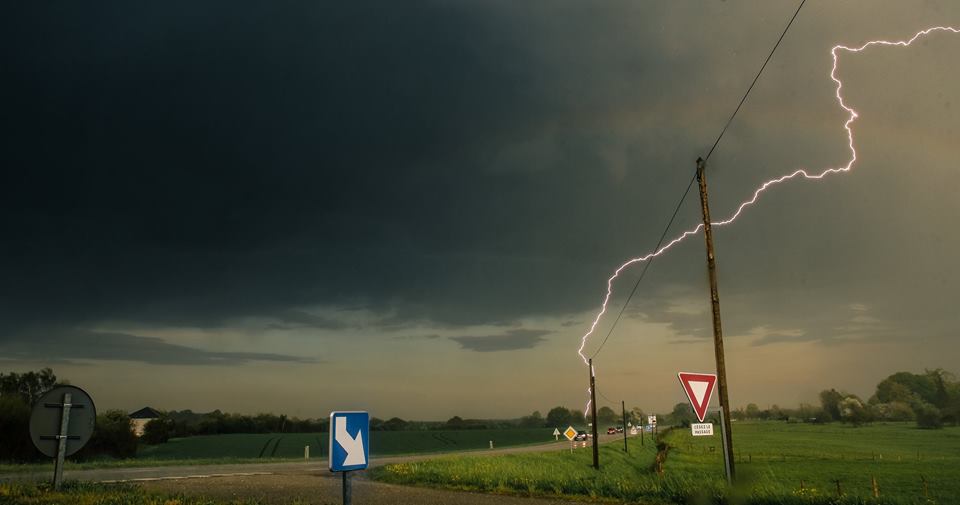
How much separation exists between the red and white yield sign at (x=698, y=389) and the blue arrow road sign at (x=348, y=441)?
7866 mm

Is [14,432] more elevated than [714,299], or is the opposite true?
[714,299]

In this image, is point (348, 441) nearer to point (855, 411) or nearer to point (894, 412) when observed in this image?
point (855, 411)

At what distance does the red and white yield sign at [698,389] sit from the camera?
12203 mm

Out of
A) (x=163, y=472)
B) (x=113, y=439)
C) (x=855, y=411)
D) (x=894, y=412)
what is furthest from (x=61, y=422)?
(x=894, y=412)

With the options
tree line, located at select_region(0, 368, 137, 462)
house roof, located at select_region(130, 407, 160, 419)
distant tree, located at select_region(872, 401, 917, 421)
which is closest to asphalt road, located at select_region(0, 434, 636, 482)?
tree line, located at select_region(0, 368, 137, 462)

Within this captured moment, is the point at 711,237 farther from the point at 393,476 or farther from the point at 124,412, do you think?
the point at 124,412

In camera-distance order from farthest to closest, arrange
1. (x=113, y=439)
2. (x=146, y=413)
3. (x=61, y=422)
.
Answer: (x=146, y=413)
(x=113, y=439)
(x=61, y=422)

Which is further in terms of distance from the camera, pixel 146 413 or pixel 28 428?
pixel 146 413

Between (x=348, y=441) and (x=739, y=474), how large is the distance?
11.5 meters

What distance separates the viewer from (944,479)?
4741cm

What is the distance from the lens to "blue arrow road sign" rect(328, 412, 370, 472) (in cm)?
586

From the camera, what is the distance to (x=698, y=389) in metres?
12.5

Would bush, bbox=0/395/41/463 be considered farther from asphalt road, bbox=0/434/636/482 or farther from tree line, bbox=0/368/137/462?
asphalt road, bbox=0/434/636/482

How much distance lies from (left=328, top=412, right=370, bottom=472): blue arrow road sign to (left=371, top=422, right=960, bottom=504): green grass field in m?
9.48
